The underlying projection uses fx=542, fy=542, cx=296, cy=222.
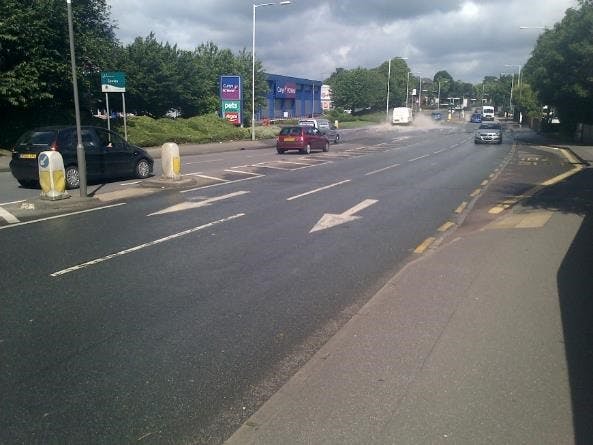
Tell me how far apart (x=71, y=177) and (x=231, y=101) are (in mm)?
31014

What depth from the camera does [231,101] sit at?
44.5 metres

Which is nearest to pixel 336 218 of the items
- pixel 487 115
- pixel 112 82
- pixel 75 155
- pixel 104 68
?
pixel 75 155

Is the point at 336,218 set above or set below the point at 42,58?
below

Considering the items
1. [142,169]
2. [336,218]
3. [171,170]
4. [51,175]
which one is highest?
[51,175]

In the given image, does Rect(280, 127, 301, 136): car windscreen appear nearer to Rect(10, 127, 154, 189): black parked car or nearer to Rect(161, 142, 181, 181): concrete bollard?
Rect(10, 127, 154, 189): black parked car

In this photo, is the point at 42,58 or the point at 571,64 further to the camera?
the point at 571,64

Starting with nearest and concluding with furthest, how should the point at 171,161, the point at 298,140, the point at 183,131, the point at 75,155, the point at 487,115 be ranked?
the point at 75,155
the point at 171,161
the point at 298,140
the point at 183,131
the point at 487,115

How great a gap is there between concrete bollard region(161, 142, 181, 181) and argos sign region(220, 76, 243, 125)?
28.1m

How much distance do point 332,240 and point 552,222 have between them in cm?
423

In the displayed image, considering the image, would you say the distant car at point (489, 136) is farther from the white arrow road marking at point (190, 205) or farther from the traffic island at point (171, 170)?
the white arrow road marking at point (190, 205)

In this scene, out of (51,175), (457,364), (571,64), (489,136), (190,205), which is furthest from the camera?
(489,136)

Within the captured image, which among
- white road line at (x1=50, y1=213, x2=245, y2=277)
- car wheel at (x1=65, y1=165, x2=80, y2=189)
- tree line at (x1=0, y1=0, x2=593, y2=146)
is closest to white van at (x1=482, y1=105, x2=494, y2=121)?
tree line at (x1=0, y1=0, x2=593, y2=146)

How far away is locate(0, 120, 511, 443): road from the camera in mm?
3729

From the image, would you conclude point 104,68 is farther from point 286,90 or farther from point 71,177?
point 286,90
